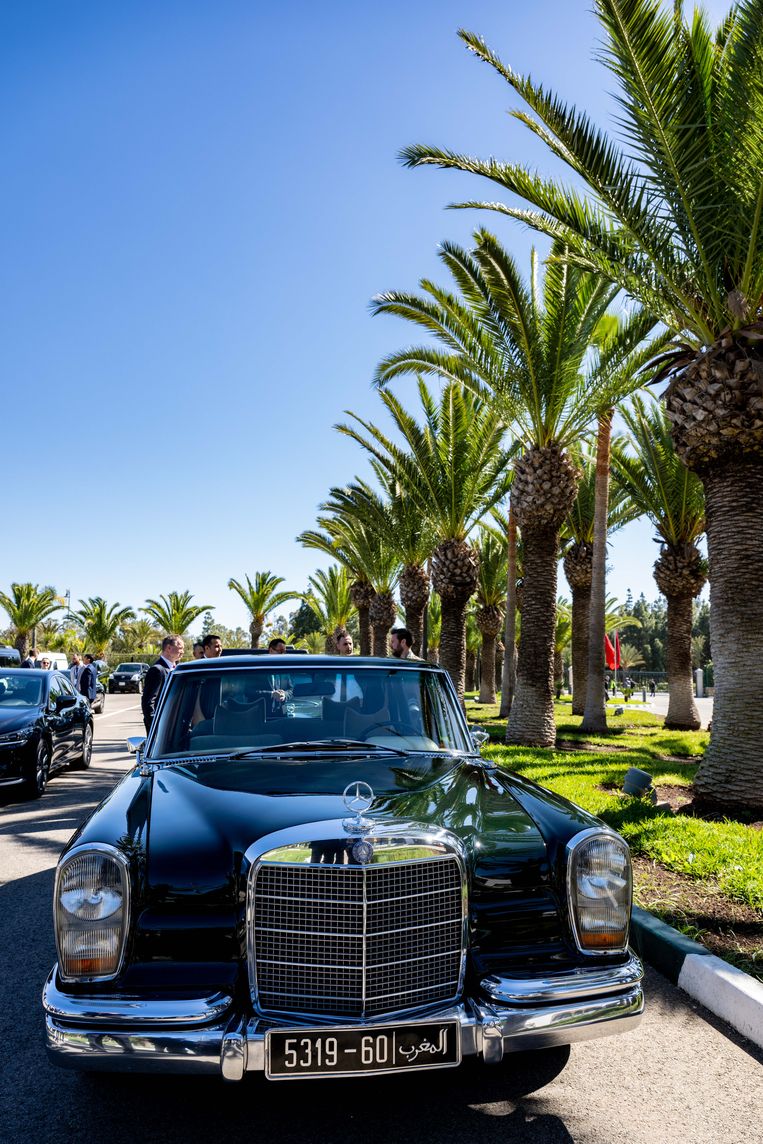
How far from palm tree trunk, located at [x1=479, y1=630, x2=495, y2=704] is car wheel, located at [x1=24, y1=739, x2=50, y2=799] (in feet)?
73.6

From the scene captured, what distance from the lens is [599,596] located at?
1571cm

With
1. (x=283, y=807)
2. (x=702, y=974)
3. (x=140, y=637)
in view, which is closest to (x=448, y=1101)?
(x=283, y=807)

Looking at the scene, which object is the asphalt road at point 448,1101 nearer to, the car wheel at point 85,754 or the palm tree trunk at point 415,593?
the car wheel at point 85,754

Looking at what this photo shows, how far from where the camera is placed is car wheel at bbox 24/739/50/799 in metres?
8.96

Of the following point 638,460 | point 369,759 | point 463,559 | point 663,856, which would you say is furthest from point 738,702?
point 638,460

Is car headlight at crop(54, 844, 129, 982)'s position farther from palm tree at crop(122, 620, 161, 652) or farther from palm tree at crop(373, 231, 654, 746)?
palm tree at crop(122, 620, 161, 652)

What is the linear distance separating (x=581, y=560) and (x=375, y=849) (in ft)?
69.5

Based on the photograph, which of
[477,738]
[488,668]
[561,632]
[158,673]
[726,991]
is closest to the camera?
[726,991]

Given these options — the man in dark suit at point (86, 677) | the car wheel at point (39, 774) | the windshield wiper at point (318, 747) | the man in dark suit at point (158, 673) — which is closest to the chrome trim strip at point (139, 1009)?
the windshield wiper at point (318, 747)

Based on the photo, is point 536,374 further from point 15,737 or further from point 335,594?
point 335,594

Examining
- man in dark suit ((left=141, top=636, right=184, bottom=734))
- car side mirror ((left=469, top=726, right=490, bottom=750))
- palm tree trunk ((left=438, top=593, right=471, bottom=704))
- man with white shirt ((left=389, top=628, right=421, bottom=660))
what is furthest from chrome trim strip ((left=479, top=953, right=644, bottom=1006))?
palm tree trunk ((left=438, top=593, right=471, bottom=704))

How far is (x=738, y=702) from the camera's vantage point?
310 inches

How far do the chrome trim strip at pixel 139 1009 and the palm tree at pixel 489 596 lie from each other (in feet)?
89.5

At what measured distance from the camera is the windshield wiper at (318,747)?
3.77 meters
